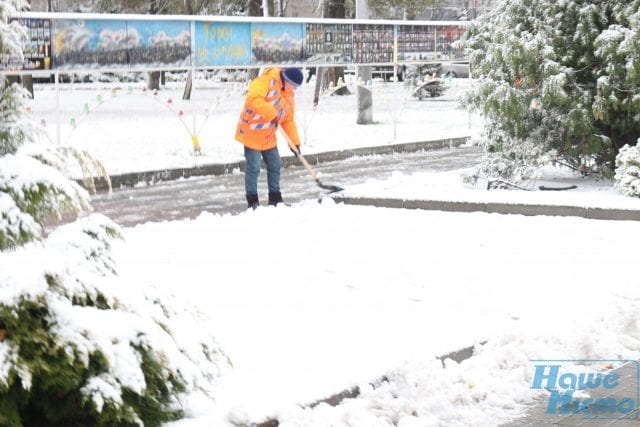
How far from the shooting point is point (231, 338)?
6652 millimetres

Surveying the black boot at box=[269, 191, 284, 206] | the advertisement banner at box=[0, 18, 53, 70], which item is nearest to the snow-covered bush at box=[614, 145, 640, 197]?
the black boot at box=[269, 191, 284, 206]

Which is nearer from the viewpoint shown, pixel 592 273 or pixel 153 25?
pixel 592 273

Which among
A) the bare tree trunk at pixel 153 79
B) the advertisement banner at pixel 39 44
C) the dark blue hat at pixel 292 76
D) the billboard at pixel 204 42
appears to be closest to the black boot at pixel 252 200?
the dark blue hat at pixel 292 76

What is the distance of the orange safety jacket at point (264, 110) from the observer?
12164 millimetres

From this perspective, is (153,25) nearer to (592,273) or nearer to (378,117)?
(592,273)

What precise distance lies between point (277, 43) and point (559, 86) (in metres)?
8.36

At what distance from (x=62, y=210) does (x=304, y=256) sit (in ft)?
13.7

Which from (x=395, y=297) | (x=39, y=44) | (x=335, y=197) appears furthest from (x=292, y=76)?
(x=39, y=44)

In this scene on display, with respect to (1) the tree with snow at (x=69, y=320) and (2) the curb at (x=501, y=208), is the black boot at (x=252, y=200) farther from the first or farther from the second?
(1) the tree with snow at (x=69, y=320)

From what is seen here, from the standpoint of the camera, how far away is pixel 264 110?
12.2m

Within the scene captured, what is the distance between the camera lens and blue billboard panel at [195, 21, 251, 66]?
1869 cm

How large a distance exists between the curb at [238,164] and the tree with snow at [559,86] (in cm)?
515

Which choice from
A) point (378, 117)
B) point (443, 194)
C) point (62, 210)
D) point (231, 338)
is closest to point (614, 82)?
point (443, 194)

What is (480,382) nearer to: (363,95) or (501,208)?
(501,208)
